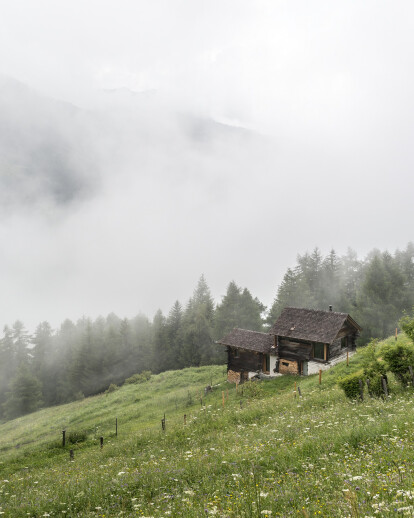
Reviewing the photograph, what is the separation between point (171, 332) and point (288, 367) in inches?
1747

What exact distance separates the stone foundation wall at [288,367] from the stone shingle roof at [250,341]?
86.0 inches

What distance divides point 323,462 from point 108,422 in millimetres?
29238

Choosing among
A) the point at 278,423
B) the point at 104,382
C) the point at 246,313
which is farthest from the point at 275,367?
the point at 104,382

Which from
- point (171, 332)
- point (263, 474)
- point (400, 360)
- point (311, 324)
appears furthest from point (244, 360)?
point (171, 332)

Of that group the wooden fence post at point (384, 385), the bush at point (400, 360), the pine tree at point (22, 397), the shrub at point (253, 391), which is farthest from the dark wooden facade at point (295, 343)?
the pine tree at point (22, 397)

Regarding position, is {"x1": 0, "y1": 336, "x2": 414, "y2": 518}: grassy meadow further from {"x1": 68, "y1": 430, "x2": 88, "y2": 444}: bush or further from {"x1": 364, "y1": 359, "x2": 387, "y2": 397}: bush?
{"x1": 68, "y1": 430, "x2": 88, "y2": 444}: bush

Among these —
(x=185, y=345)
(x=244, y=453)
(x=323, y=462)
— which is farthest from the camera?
(x=185, y=345)

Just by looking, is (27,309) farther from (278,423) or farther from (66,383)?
(278,423)

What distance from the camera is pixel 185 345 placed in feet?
235

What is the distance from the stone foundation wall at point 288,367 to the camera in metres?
36.4

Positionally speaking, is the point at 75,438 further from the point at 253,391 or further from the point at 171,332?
the point at 171,332

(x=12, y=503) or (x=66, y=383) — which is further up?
(x=12, y=503)

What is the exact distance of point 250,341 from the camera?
135ft

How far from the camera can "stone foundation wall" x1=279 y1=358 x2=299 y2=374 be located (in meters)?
36.4
